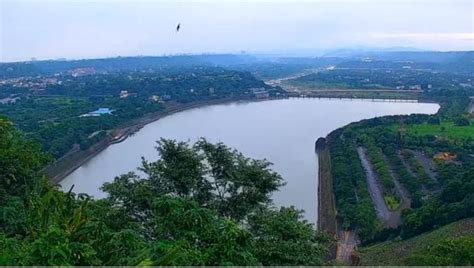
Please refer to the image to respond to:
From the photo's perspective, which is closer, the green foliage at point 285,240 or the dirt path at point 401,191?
the green foliage at point 285,240

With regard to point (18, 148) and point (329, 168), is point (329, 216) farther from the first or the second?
point (18, 148)

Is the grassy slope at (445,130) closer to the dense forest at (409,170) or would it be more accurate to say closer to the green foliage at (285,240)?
the dense forest at (409,170)

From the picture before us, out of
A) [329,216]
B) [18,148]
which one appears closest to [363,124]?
[329,216]

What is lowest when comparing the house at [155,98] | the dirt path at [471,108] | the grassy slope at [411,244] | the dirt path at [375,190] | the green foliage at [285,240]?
the dirt path at [471,108]

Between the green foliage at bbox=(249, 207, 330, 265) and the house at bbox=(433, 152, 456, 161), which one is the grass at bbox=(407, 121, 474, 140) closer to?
the house at bbox=(433, 152, 456, 161)

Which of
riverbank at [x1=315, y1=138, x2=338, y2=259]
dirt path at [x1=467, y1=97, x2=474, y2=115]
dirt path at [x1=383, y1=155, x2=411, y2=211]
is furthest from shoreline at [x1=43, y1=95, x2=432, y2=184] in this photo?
dirt path at [x1=467, y1=97, x2=474, y2=115]

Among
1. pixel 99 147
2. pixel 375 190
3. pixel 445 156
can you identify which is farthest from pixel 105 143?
pixel 445 156

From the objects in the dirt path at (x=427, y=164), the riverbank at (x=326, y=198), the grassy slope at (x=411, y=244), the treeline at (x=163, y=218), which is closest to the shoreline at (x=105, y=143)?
the riverbank at (x=326, y=198)
